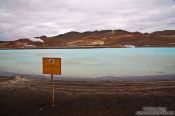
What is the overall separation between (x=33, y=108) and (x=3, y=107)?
3.24 ft

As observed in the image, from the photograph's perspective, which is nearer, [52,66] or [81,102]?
[52,66]

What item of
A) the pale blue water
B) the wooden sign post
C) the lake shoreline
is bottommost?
the lake shoreline

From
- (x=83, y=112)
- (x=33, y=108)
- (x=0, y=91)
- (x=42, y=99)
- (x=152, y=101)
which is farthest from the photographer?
(x=0, y=91)

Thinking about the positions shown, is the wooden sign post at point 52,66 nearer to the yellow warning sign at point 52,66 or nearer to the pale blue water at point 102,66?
the yellow warning sign at point 52,66

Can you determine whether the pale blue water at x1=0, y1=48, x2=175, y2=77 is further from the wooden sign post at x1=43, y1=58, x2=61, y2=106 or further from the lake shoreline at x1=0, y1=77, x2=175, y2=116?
the wooden sign post at x1=43, y1=58, x2=61, y2=106

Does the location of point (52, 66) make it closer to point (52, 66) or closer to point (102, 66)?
point (52, 66)

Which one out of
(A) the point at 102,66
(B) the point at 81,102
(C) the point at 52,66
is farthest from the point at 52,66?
(A) the point at 102,66

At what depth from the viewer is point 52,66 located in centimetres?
654

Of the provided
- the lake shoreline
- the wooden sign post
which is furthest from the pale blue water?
the wooden sign post

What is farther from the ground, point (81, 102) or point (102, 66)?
point (102, 66)

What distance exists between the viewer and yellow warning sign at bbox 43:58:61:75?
21.3 ft

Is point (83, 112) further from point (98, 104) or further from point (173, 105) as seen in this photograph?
point (173, 105)

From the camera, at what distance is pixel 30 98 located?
8305 millimetres

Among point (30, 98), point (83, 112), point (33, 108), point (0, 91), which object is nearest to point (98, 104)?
point (83, 112)
